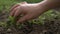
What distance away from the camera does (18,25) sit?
1.60 meters

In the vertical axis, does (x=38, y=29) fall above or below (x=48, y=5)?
below

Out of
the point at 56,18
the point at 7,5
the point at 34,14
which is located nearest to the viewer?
the point at 34,14

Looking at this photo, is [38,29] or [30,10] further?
[38,29]

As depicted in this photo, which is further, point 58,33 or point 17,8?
point 58,33

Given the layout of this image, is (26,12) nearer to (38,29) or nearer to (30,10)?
(30,10)

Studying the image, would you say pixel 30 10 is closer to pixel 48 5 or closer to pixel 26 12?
pixel 26 12

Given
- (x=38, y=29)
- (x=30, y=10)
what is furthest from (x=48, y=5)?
(x=38, y=29)

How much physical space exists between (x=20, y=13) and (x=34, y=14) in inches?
3.9

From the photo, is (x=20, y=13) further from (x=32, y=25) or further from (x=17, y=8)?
(x=32, y=25)

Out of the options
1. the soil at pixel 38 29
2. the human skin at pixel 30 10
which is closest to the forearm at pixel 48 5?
the human skin at pixel 30 10

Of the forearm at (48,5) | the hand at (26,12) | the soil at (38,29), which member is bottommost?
the soil at (38,29)

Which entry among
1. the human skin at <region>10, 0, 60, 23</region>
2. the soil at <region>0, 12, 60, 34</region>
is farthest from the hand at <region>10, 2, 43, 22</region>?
the soil at <region>0, 12, 60, 34</region>

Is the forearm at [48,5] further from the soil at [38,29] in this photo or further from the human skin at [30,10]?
the soil at [38,29]

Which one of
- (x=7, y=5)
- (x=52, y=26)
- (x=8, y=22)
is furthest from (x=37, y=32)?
(x=7, y=5)
